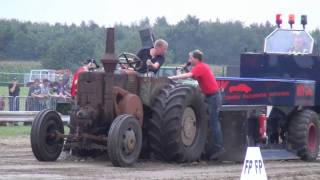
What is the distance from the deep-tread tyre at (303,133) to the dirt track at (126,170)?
698 millimetres

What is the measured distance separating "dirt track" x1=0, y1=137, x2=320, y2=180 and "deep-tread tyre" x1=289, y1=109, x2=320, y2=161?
70cm

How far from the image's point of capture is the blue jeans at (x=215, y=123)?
14.5m

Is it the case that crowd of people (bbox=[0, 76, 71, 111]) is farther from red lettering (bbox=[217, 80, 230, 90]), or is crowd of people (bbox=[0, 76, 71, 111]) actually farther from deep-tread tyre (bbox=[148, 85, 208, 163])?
deep-tread tyre (bbox=[148, 85, 208, 163])

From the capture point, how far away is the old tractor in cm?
1345

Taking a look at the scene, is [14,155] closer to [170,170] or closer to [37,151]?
[37,151]

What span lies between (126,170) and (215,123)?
2.45 metres

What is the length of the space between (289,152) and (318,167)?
122 centimetres

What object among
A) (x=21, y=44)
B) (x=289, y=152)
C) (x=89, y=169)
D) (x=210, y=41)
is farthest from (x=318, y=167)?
(x=21, y=44)

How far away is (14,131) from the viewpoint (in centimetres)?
2242

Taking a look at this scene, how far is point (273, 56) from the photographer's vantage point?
18.1 meters

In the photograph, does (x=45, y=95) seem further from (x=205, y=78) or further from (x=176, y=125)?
(x=176, y=125)

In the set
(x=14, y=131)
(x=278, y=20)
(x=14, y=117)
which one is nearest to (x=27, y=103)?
(x=14, y=117)

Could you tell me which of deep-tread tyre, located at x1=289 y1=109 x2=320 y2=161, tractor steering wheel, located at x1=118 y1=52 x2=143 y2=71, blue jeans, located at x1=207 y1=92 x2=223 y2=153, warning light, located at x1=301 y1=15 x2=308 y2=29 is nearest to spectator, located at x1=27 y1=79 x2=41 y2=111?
warning light, located at x1=301 y1=15 x2=308 y2=29

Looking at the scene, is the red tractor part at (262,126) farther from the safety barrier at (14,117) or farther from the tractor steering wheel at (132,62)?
the safety barrier at (14,117)
